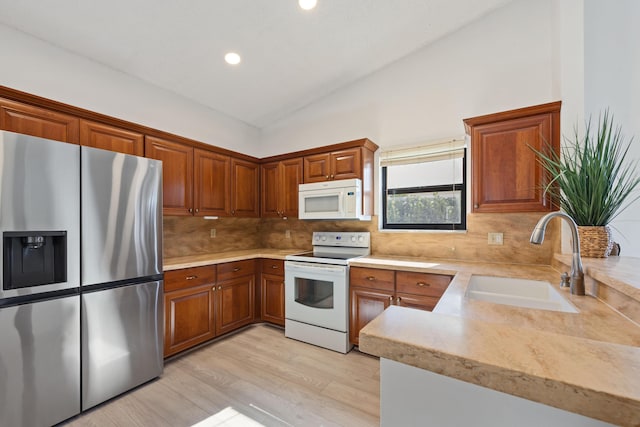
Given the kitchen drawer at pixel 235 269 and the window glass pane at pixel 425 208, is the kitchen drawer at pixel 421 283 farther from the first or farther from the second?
the kitchen drawer at pixel 235 269

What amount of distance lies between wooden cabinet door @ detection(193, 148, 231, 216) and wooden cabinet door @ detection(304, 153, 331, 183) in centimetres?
95

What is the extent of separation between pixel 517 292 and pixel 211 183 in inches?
118

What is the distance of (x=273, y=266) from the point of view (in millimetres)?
3268

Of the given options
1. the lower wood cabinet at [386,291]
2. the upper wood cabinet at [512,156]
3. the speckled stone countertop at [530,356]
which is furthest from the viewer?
the lower wood cabinet at [386,291]

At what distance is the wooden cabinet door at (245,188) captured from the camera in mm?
3447

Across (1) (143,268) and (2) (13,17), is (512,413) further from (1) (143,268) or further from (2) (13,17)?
(2) (13,17)

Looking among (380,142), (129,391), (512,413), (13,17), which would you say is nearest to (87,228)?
(129,391)

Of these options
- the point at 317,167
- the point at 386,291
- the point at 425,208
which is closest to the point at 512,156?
the point at 425,208

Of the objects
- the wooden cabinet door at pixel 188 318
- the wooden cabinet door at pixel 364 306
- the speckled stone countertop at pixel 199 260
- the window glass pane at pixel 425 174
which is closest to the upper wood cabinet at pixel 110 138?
the speckled stone countertop at pixel 199 260

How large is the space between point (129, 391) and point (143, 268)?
899mm

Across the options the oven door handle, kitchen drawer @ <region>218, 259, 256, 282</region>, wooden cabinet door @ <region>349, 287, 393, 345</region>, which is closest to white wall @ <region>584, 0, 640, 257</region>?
wooden cabinet door @ <region>349, 287, 393, 345</region>

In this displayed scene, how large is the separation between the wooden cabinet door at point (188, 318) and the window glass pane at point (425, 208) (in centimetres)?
214

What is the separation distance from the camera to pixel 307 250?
3.71 meters

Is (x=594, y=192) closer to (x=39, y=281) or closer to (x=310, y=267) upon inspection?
(x=310, y=267)
